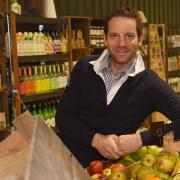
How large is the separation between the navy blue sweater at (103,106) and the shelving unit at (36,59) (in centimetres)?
202

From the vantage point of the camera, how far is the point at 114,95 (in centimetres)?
224

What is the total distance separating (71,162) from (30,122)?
0.54ft

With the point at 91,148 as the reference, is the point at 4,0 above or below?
above

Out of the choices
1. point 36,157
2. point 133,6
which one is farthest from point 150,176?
point 133,6

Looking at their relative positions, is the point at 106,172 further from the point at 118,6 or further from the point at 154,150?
the point at 118,6

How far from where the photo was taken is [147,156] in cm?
179

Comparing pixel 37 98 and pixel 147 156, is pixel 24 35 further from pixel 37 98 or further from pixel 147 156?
pixel 147 156

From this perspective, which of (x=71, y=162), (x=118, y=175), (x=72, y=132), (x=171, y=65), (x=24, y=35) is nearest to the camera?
(x=71, y=162)

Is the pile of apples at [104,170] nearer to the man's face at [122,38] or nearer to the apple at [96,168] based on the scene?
the apple at [96,168]

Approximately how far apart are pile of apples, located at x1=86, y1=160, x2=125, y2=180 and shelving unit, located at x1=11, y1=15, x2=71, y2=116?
2480 mm

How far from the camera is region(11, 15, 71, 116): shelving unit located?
428 cm

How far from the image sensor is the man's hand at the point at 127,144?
76.8 inches

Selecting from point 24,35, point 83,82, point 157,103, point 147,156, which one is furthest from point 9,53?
point 147,156

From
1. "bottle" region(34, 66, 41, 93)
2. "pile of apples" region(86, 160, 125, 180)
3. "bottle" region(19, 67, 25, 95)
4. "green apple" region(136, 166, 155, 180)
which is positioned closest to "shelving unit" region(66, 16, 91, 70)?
"bottle" region(34, 66, 41, 93)
